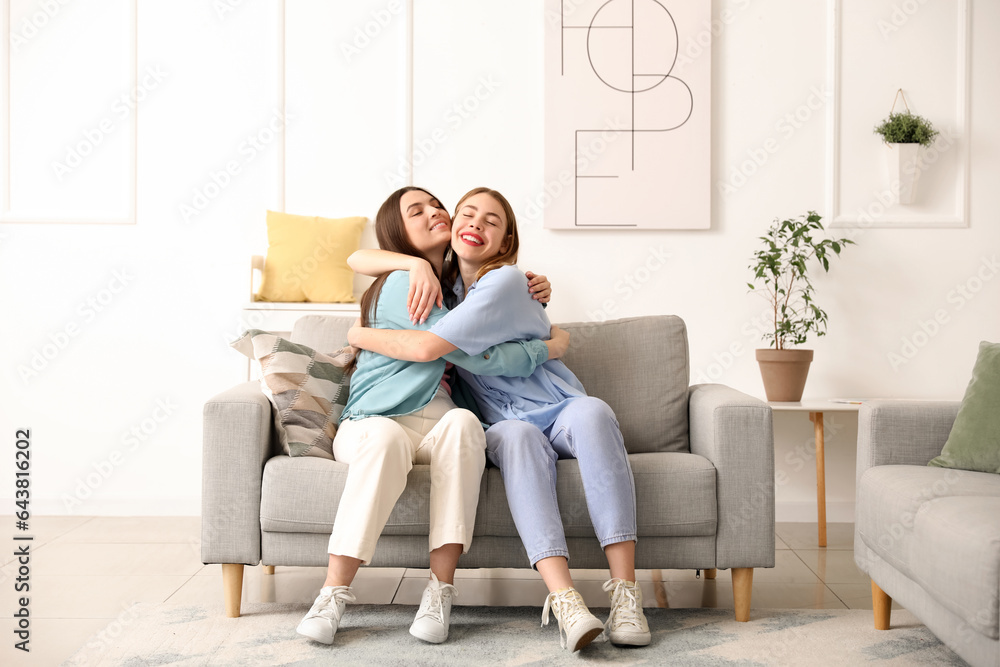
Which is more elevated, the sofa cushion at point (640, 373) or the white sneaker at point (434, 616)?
the sofa cushion at point (640, 373)

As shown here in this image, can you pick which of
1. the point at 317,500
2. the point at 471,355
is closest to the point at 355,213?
the point at 471,355

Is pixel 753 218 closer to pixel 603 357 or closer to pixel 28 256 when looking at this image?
pixel 603 357

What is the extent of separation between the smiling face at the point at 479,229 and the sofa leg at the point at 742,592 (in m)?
1.01

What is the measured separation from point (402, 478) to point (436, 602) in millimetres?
281

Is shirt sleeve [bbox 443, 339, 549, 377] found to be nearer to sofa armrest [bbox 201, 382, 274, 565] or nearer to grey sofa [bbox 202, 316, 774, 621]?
grey sofa [bbox 202, 316, 774, 621]

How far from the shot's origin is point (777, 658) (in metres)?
1.66

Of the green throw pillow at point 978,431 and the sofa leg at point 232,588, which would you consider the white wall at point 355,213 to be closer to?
the green throw pillow at point 978,431

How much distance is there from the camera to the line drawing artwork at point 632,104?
313 cm

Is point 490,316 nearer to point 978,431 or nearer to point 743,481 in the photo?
point 743,481

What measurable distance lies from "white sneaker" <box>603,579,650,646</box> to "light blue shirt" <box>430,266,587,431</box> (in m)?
0.43

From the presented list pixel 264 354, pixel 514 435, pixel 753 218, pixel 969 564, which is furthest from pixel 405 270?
pixel 753 218

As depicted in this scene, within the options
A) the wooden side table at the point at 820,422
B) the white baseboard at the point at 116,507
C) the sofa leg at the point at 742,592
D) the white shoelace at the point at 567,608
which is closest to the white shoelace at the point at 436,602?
the white shoelace at the point at 567,608

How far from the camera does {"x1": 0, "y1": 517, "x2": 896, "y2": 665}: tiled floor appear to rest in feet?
6.50

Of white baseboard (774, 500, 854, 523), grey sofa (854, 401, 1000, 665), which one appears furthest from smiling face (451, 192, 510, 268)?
white baseboard (774, 500, 854, 523)
